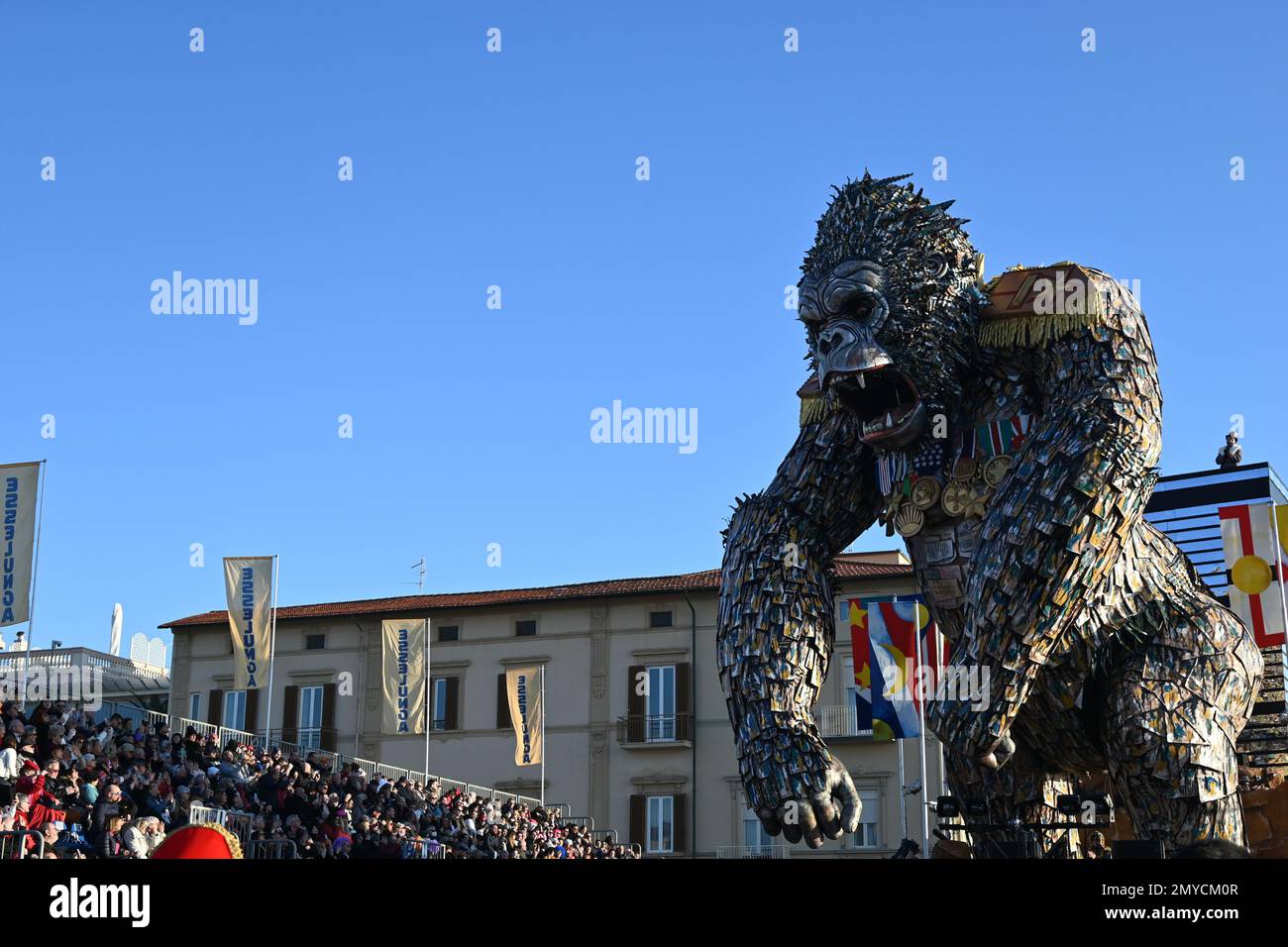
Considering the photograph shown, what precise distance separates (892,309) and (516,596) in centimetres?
3019

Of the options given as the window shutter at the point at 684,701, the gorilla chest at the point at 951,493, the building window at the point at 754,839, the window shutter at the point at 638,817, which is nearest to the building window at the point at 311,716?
the window shutter at the point at 638,817

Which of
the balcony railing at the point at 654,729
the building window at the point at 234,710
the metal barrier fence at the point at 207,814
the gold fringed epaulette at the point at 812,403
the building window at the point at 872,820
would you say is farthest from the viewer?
the building window at the point at 234,710

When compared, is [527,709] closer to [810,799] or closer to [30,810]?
[30,810]

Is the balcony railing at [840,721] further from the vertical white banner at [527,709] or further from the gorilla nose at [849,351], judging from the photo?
the gorilla nose at [849,351]

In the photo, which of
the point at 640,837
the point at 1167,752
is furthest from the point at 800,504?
the point at 640,837

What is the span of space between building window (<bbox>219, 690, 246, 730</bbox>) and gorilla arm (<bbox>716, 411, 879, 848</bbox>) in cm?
3134

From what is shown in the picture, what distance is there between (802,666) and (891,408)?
83cm

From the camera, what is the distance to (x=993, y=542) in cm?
400

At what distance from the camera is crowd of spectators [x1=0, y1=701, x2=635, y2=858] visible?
1083 centimetres

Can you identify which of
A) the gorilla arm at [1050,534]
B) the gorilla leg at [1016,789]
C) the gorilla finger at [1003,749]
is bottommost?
the gorilla leg at [1016,789]

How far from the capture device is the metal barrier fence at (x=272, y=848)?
495 inches

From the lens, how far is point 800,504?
4.71m

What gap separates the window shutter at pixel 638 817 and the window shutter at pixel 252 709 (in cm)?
926
